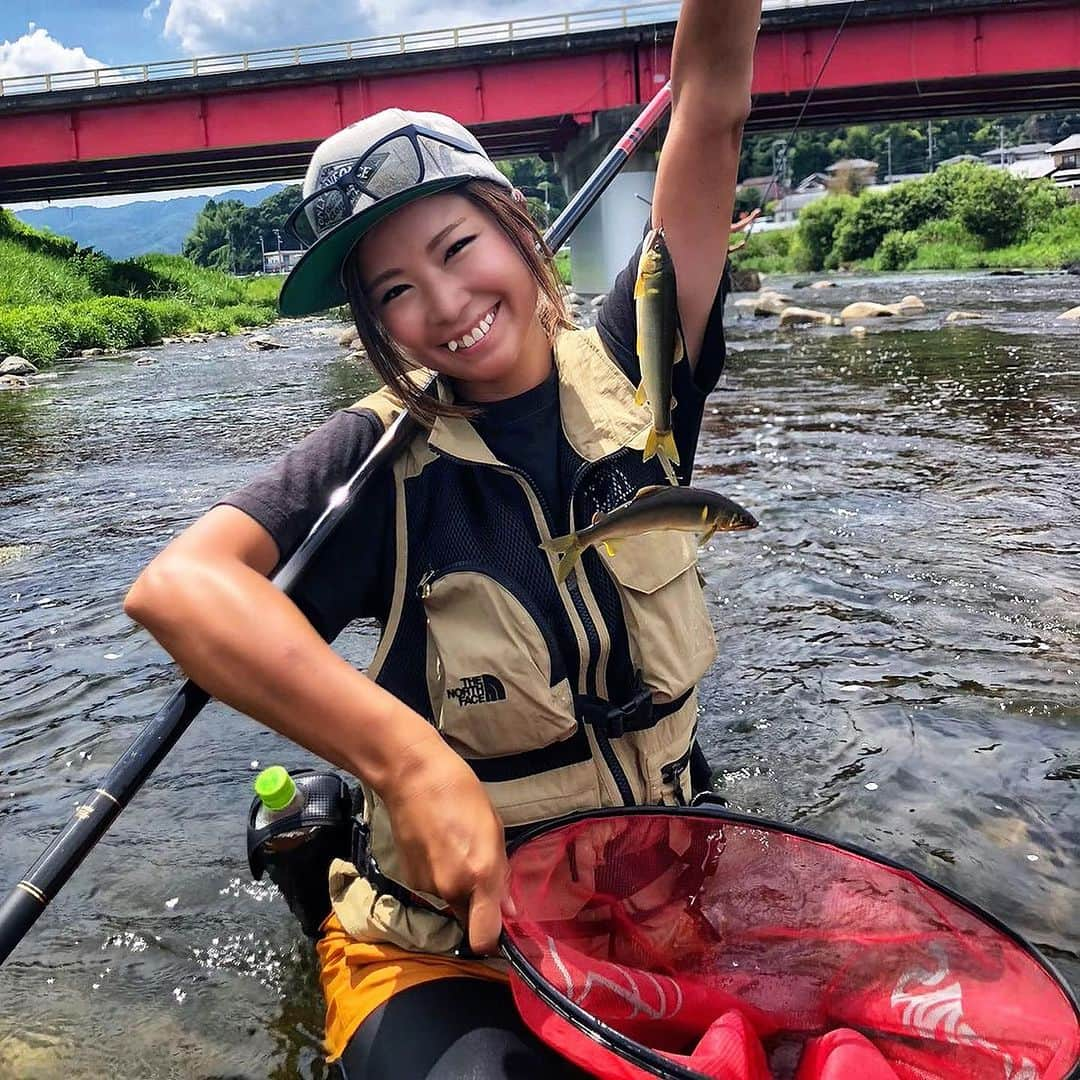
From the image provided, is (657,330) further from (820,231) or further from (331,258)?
(820,231)

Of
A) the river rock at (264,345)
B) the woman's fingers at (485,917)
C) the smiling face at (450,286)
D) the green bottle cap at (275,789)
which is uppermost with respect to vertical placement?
the smiling face at (450,286)

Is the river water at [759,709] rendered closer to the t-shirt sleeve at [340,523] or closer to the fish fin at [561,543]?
the t-shirt sleeve at [340,523]

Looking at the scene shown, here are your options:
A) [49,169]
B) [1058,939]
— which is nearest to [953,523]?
[1058,939]

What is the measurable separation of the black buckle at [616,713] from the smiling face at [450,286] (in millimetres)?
870

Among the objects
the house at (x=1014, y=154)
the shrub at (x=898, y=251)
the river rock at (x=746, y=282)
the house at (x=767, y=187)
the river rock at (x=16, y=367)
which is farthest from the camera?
the house at (x=1014, y=154)

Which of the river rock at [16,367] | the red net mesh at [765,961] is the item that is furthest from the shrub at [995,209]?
the red net mesh at [765,961]

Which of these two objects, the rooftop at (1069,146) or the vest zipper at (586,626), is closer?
the vest zipper at (586,626)

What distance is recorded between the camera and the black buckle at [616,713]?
244cm

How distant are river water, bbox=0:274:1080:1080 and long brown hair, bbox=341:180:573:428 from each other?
6.39ft

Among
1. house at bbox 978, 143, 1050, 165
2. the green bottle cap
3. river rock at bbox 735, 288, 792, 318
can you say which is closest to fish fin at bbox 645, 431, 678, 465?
the green bottle cap

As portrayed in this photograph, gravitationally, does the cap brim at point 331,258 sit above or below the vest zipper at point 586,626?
above

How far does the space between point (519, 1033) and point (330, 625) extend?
3.34 feet

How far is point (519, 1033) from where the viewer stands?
215 centimetres

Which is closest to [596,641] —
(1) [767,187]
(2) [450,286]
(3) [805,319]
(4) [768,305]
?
(2) [450,286]
